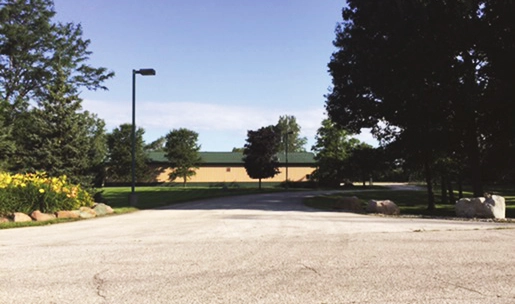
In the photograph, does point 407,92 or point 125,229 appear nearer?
point 125,229

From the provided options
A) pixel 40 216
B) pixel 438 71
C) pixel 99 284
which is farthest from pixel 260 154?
pixel 99 284

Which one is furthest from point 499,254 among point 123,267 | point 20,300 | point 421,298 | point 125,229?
point 125,229

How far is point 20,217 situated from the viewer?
1234 cm

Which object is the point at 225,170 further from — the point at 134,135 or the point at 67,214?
the point at 67,214

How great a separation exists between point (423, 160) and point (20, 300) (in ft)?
79.7

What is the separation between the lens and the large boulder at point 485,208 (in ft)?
47.9

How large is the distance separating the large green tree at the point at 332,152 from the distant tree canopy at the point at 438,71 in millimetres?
27925

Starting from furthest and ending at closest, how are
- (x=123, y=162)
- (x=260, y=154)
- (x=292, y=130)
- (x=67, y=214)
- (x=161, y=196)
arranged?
(x=292, y=130), (x=123, y=162), (x=260, y=154), (x=161, y=196), (x=67, y=214)

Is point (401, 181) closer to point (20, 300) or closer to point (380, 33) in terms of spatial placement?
point (380, 33)

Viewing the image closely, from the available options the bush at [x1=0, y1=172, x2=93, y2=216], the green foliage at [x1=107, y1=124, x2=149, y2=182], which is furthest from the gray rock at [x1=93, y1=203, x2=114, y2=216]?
the green foliage at [x1=107, y1=124, x2=149, y2=182]

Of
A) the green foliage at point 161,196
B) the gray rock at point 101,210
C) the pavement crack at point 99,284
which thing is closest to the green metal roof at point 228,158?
the green foliage at point 161,196

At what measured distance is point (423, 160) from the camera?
960 inches

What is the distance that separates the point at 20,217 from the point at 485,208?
56.3 ft

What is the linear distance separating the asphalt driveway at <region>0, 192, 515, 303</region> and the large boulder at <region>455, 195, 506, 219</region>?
16.9ft
